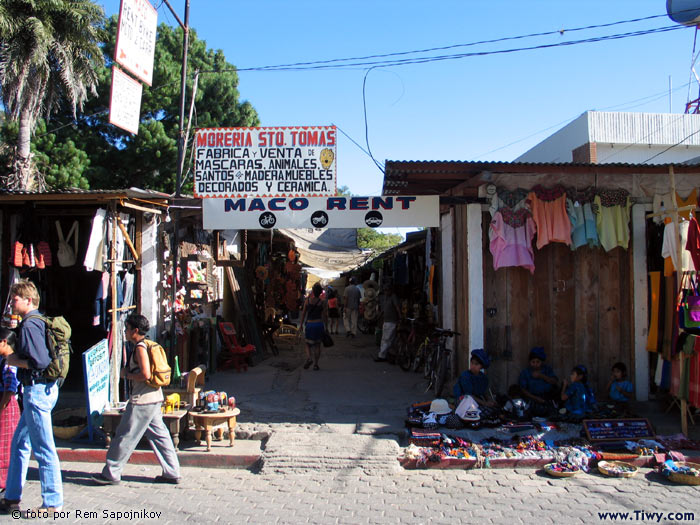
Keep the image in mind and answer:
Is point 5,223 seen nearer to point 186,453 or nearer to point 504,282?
point 186,453

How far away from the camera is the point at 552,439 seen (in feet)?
20.9

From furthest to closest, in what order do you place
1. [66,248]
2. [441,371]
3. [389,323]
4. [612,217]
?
[389,323] → [441,371] → [66,248] → [612,217]

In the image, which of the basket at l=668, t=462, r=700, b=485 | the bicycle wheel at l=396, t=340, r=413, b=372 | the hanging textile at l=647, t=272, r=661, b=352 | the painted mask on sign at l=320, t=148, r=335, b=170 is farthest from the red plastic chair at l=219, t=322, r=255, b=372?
the basket at l=668, t=462, r=700, b=485

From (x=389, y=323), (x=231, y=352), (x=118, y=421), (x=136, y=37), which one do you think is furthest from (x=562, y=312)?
(x=136, y=37)

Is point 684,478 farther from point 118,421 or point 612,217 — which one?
point 118,421

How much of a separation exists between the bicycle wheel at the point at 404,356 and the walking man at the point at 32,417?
23.8ft

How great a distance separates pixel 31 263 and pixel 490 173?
21.4 feet

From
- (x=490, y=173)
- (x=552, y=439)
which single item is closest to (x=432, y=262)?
(x=490, y=173)

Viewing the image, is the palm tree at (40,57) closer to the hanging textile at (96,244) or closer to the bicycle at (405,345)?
the hanging textile at (96,244)

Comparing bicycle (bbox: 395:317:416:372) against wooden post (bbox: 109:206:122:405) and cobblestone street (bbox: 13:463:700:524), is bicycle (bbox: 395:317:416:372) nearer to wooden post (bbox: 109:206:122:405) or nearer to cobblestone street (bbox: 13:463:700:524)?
cobblestone street (bbox: 13:463:700:524)

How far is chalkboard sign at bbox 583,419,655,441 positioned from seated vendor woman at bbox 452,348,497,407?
121cm

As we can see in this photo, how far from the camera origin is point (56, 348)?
15.1ft

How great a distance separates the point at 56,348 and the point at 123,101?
4509 mm

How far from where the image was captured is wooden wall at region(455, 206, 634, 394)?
25.2 ft
